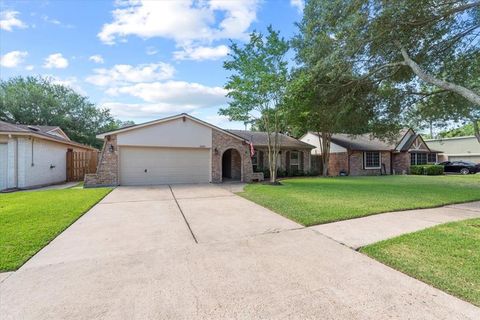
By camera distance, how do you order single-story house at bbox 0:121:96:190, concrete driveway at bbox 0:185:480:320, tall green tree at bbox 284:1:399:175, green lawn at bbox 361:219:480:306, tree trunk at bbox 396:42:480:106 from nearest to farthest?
concrete driveway at bbox 0:185:480:320, green lawn at bbox 361:219:480:306, tree trunk at bbox 396:42:480:106, tall green tree at bbox 284:1:399:175, single-story house at bbox 0:121:96:190

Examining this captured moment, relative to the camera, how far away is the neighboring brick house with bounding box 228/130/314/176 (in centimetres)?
1872

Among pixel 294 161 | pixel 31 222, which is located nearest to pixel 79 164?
pixel 31 222

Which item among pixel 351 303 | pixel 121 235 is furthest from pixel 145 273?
pixel 351 303

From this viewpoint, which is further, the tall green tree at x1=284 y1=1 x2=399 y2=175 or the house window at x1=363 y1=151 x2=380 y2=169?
the house window at x1=363 y1=151 x2=380 y2=169

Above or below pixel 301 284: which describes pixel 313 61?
above

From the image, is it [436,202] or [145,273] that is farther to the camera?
[436,202]

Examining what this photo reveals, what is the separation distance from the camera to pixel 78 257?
12.4 ft

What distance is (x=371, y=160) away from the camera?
2266 cm

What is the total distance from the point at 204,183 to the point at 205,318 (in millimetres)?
11772

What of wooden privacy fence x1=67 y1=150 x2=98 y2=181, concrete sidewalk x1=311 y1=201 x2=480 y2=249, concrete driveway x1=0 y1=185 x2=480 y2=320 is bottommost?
concrete driveway x1=0 y1=185 x2=480 y2=320

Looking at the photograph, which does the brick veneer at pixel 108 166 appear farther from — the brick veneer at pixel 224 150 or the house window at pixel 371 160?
the house window at pixel 371 160

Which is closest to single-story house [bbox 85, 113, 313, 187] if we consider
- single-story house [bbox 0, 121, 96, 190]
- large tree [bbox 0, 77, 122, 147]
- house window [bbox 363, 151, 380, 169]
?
single-story house [bbox 0, 121, 96, 190]

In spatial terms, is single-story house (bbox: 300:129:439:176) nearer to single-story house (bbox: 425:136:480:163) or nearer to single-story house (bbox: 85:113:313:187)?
single-story house (bbox: 425:136:480:163)

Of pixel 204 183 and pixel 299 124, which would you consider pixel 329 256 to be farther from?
pixel 299 124
